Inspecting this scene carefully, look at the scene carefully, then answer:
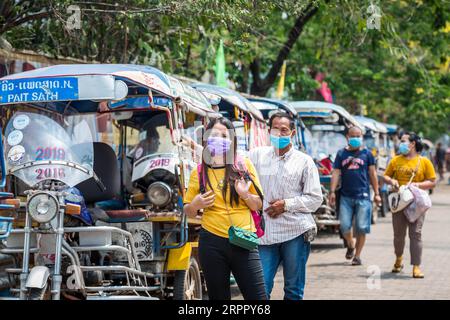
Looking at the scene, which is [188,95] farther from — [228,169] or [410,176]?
[410,176]

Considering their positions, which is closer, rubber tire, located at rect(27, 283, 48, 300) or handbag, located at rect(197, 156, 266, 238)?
handbag, located at rect(197, 156, 266, 238)

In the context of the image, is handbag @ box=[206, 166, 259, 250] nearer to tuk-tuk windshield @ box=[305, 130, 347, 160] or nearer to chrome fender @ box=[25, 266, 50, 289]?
chrome fender @ box=[25, 266, 50, 289]

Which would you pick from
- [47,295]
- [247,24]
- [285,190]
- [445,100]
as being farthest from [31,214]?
[445,100]

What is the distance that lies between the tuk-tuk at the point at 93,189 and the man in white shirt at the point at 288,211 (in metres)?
1.33

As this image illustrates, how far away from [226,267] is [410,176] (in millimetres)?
6013

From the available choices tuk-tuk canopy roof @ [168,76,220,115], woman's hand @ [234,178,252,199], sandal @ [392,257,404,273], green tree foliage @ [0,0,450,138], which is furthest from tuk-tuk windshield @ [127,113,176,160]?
sandal @ [392,257,404,273]

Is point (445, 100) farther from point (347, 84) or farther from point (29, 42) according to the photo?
point (29, 42)

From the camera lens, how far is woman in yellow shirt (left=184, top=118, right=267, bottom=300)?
6.02 metres

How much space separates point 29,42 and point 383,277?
598 centimetres

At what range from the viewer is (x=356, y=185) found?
1267cm

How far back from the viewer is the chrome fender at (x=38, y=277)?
6789 millimetres

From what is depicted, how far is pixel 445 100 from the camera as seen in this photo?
1032 inches

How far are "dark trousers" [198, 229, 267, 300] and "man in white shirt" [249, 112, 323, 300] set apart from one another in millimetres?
896

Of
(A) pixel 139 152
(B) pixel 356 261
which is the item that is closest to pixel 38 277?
(A) pixel 139 152
